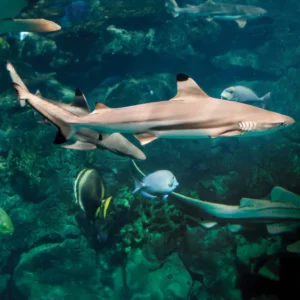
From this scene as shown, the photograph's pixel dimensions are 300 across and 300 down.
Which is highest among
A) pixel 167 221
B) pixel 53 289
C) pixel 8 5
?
pixel 8 5

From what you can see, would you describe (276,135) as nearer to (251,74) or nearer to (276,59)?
(251,74)

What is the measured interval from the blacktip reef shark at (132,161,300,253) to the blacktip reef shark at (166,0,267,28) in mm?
7887

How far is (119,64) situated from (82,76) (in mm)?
1418

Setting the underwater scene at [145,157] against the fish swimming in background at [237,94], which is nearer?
the underwater scene at [145,157]

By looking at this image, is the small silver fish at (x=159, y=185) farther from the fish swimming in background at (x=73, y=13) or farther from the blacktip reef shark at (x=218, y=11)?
the blacktip reef shark at (x=218, y=11)

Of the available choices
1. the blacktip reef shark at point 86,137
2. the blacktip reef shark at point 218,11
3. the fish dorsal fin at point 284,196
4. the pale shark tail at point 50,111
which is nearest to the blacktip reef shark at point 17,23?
the blacktip reef shark at point 86,137

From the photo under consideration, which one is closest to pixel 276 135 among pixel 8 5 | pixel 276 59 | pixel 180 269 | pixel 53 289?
pixel 276 59

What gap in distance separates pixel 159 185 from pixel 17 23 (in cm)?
406

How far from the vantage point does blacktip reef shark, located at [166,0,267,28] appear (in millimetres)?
9477

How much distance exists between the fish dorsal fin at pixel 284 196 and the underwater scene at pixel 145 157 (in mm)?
48

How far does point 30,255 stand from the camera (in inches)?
252

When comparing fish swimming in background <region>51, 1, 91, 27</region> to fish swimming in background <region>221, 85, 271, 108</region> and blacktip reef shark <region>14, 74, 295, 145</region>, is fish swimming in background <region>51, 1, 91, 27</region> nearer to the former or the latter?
fish swimming in background <region>221, 85, 271, 108</region>

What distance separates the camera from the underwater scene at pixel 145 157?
2.75 metres

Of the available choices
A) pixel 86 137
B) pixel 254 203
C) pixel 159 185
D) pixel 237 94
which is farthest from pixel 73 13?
pixel 254 203
